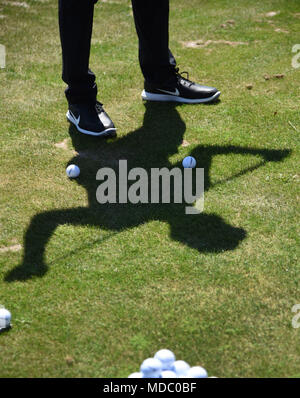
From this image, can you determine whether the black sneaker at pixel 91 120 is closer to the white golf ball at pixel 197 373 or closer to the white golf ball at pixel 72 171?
the white golf ball at pixel 72 171

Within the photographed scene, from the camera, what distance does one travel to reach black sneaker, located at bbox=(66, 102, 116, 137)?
4.59 metres

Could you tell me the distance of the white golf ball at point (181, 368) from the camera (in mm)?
2586

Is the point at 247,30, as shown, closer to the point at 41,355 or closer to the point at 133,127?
the point at 133,127

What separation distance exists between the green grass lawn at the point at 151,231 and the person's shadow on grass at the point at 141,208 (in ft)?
0.04

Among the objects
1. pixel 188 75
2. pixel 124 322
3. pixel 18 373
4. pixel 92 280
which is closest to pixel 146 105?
pixel 188 75

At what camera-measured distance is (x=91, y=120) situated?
4.61 metres

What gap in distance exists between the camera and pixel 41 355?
2.77 meters

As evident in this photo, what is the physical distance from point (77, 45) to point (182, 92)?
1165mm

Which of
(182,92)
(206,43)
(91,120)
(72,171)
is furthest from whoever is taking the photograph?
(206,43)

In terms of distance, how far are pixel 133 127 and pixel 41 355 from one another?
98.6 inches

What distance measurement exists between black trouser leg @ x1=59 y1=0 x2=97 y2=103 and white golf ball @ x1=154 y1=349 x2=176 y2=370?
270 cm

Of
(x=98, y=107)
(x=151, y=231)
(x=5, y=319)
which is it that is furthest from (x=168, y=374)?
(x=98, y=107)

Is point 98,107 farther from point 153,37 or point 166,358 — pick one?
point 166,358

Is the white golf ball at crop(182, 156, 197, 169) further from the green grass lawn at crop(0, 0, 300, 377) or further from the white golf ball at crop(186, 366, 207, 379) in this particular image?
the white golf ball at crop(186, 366, 207, 379)
